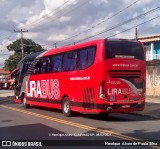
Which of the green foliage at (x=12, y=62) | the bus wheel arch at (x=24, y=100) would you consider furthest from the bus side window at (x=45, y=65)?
the green foliage at (x=12, y=62)

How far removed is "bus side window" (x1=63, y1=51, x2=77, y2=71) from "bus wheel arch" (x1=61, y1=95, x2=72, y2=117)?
141 centimetres

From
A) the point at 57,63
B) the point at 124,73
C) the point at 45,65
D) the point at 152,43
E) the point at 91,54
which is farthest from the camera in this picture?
the point at 152,43

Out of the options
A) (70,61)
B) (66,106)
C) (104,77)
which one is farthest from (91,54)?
(66,106)

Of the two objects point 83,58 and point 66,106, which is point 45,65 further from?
point 83,58

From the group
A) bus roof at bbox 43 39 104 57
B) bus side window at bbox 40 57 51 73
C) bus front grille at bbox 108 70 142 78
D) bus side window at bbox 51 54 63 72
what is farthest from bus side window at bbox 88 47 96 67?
bus side window at bbox 40 57 51 73

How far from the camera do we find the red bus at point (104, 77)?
15.9 metres

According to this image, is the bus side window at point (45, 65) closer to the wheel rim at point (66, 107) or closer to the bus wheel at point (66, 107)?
the bus wheel at point (66, 107)

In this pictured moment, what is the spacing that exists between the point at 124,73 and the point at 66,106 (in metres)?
3.74

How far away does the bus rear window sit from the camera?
16.0 metres

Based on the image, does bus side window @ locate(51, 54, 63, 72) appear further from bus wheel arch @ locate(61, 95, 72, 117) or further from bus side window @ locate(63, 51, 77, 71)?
bus wheel arch @ locate(61, 95, 72, 117)

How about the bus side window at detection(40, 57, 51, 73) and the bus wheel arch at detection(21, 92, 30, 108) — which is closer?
the bus side window at detection(40, 57, 51, 73)

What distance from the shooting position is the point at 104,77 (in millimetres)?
15781

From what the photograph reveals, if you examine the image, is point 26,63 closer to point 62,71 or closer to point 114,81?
point 62,71

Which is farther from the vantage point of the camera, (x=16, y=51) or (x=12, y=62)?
(x=16, y=51)
